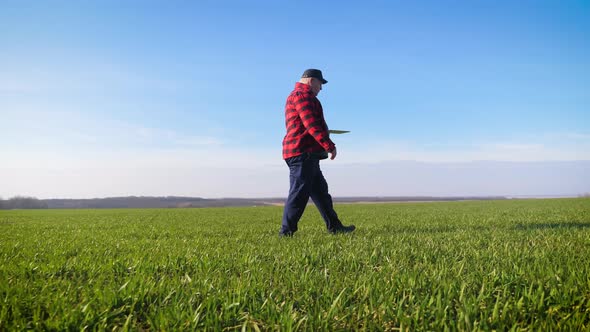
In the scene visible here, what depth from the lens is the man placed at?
613 centimetres

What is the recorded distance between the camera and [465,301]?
2.52 meters

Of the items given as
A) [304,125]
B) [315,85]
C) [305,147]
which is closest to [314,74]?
[315,85]

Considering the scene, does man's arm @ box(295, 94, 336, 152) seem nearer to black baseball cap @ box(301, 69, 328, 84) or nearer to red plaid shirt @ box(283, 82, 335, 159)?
red plaid shirt @ box(283, 82, 335, 159)

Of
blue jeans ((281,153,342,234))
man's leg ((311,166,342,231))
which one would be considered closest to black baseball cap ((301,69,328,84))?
blue jeans ((281,153,342,234))

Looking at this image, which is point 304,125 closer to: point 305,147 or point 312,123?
point 312,123

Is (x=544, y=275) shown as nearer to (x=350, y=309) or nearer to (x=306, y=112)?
(x=350, y=309)

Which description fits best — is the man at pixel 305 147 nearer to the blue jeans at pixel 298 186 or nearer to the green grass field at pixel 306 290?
the blue jeans at pixel 298 186

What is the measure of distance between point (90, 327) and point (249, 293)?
0.97 metres

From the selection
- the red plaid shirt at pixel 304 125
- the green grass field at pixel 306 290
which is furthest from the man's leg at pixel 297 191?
the green grass field at pixel 306 290

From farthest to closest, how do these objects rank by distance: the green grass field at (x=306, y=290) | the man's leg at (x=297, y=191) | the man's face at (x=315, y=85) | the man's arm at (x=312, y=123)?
the man's face at (x=315, y=85) < the man's leg at (x=297, y=191) < the man's arm at (x=312, y=123) < the green grass field at (x=306, y=290)

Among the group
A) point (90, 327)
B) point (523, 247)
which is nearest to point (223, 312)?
point (90, 327)

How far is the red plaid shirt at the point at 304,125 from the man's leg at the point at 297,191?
0.61 feet

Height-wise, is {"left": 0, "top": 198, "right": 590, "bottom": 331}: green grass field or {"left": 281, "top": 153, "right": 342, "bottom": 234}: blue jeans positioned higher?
{"left": 281, "top": 153, "right": 342, "bottom": 234}: blue jeans

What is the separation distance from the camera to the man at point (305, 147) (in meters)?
6.13
